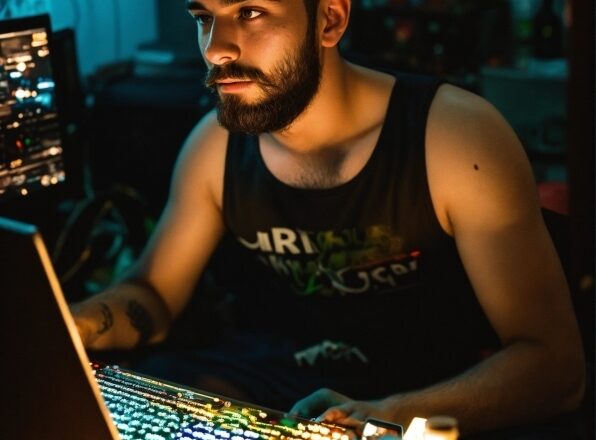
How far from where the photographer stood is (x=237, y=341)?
1939 mm

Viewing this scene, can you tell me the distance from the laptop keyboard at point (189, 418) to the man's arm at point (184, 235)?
1.82 feet

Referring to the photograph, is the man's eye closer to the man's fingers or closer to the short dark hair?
the short dark hair

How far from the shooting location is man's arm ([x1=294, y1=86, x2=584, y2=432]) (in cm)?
138

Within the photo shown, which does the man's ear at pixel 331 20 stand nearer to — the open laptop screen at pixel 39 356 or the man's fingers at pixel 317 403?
the man's fingers at pixel 317 403

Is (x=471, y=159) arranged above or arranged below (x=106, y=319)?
above

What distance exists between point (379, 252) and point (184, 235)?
41 centimetres

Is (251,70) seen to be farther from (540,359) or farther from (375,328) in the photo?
(540,359)

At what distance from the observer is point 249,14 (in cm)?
157

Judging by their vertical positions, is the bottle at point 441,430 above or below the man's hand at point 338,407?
above

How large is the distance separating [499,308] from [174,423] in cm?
64

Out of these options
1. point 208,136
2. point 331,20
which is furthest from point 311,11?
point 208,136

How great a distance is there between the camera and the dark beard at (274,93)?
5.16ft

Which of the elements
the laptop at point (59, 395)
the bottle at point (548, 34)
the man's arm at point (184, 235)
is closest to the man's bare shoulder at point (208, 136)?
the man's arm at point (184, 235)

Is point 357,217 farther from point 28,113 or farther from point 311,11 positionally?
point 28,113
